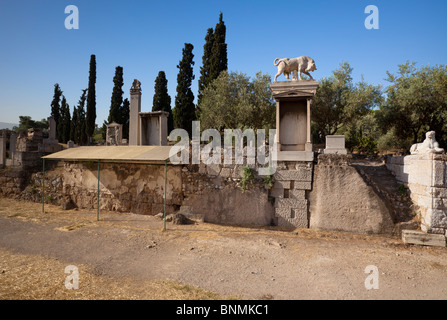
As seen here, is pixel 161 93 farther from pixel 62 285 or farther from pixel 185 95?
pixel 62 285

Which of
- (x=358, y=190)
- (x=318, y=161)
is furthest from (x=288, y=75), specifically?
(x=358, y=190)

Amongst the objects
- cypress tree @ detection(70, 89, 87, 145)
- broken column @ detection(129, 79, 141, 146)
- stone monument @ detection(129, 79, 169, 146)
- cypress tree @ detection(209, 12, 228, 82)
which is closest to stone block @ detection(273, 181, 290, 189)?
stone monument @ detection(129, 79, 169, 146)

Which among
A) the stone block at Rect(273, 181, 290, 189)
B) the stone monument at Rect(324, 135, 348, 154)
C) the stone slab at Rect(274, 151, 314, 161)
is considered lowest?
the stone block at Rect(273, 181, 290, 189)

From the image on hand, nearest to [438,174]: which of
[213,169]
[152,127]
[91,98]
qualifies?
[213,169]

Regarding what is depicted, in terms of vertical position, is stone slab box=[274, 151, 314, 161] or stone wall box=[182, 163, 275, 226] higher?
stone slab box=[274, 151, 314, 161]

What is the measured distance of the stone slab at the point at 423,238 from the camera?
6.31 metres

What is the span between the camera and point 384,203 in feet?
23.5

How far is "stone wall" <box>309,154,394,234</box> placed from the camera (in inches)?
281

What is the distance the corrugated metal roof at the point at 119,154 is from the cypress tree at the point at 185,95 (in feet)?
46.1

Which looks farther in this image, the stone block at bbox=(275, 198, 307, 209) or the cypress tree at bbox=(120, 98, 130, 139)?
the cypress tree at bbox=(120, 98, 130, 139)

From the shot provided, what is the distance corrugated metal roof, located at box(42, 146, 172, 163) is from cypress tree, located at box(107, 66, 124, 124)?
19.9 metres

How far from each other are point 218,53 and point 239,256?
68.0 feet

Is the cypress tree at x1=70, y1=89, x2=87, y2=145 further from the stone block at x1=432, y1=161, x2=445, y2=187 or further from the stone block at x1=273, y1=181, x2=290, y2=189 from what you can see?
the stone block at x1=432, y1=161, x2=445, y2=187
